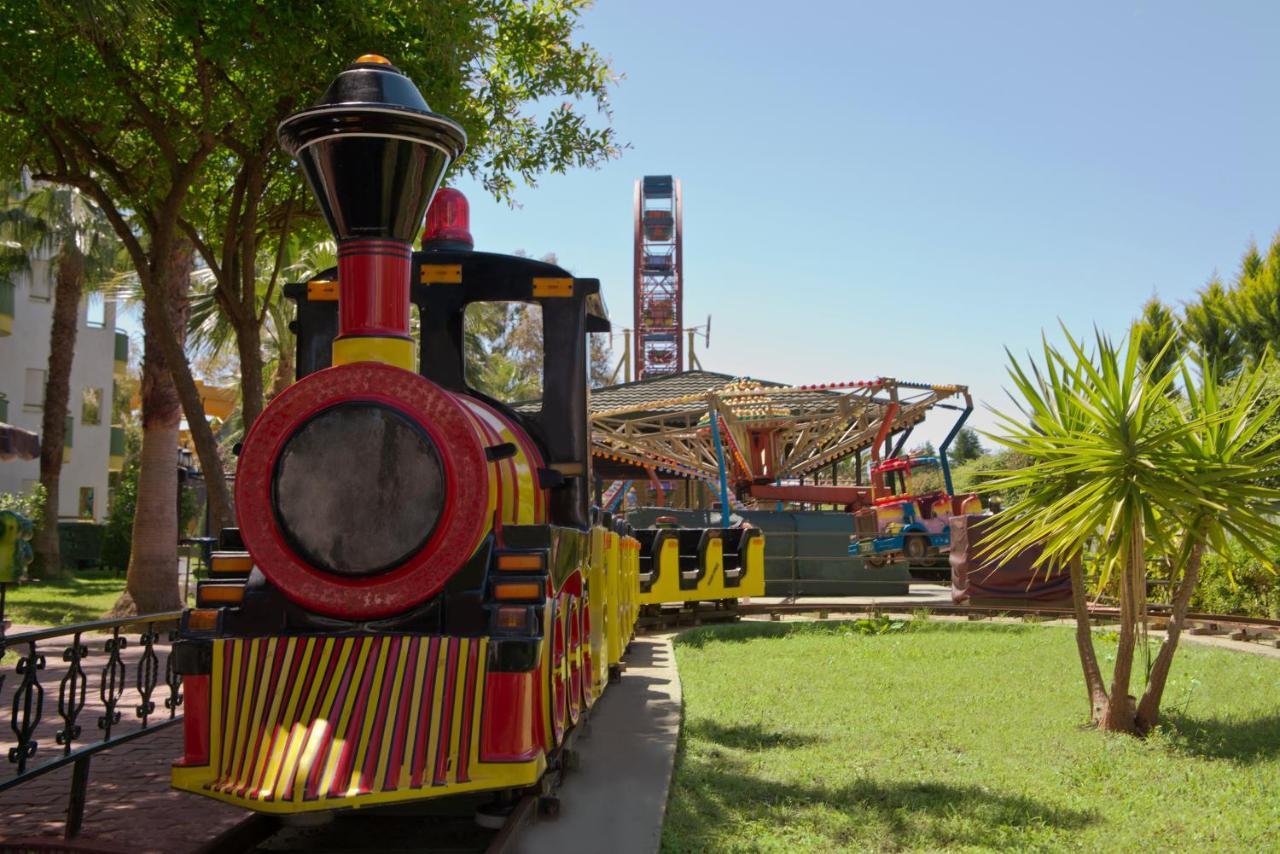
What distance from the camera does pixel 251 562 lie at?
4.76 meters

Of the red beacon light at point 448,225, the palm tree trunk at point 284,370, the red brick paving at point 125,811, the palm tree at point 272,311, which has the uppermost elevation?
the palm tree at point 272,311

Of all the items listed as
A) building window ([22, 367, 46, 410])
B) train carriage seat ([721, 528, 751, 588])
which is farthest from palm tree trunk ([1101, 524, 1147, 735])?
building window ([22, 367, 46, 410])

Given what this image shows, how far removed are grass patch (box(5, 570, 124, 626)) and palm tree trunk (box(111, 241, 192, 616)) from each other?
1.00m

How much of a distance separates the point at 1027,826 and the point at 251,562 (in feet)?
11.6

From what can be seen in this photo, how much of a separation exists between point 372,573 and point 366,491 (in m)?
0.32

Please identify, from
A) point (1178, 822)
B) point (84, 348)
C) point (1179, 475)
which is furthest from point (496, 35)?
point (84, 348)

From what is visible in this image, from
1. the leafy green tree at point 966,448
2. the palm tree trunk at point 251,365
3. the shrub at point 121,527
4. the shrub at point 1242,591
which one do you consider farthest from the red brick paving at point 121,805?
the leafy green tree at point 966,448

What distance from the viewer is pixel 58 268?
950 inches

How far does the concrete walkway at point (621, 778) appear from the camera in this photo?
4840mm

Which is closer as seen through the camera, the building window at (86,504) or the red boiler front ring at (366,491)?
the red boiler front ring at (366,491)

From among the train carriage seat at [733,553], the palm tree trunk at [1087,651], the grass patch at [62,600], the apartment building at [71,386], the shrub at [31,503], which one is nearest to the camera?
the palm tree trunk at [1087,651]

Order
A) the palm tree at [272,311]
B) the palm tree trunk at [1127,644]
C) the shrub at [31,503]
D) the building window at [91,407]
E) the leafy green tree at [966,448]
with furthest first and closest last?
the leafy green tree at [966,448] → the building window at [91,407] → the shrub at [31,503] → the palm tree at [272,311] → the palm tree trunk at [1127,644]

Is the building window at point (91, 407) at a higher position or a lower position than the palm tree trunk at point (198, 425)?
higher

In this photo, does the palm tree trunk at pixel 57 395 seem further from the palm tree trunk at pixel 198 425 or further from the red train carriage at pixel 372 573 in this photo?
the red train carriage at pixel 372 573
